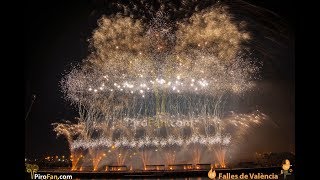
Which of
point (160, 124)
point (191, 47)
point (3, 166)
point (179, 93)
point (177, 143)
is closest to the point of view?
point (3, 166)

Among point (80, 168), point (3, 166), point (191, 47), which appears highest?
point (191, 47)

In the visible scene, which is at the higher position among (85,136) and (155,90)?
(155,90)

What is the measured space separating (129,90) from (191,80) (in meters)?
2.95

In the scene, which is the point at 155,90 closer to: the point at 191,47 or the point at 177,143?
the point at 191,47

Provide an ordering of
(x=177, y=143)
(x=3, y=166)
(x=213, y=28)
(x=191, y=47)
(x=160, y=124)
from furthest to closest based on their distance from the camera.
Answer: (x=177, y=143), (x=160, y=124), (x=191, y=47), (x=213, y=28), (x=3, y=166)

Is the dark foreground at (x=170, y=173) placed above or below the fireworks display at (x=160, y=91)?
below

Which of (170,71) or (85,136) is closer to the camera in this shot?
(170,71)

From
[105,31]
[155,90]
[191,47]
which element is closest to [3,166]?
[105,31]

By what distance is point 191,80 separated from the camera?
15992 millimetres

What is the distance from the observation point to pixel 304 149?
231 inches

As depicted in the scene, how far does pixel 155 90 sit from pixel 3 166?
1234 cm

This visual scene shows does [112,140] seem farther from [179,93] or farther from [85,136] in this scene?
[179,93]

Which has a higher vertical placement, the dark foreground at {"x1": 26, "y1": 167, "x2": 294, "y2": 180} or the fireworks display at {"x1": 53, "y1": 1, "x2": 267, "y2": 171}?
the fireworks display at {"x1": 53, "y1": 1, "x2": 267, "y2": 171}

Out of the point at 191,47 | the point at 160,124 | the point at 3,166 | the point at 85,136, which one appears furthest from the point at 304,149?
the point at 85,136
